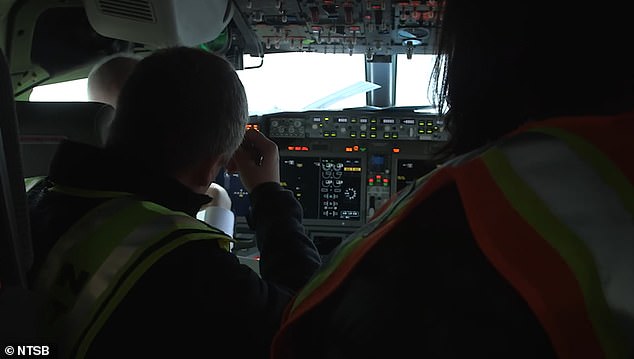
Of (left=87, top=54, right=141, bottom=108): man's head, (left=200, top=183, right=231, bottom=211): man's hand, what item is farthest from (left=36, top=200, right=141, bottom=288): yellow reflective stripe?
(left=200, top=183, right=231, bottom=211): man's hand

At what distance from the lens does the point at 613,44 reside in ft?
1.69

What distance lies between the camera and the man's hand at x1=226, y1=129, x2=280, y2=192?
1.51 meters

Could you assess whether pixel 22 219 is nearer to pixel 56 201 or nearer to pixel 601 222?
pixel 56 201

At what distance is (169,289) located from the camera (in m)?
1.06

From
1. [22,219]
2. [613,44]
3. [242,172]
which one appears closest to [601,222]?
[613,44]

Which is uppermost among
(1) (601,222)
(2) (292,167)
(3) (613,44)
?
(3) (613,44)

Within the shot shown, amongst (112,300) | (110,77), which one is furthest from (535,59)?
(110,77)

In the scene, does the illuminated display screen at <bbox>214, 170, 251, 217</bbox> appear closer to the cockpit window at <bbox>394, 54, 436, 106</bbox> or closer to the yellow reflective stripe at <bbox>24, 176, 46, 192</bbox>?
the cockpit window at <bbox>394, 54, 436, 106</bbox>

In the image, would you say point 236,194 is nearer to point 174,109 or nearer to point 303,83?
point 303,83

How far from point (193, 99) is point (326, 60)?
10.2ft

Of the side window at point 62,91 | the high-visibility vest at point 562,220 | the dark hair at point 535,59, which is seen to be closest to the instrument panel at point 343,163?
the side window at point 62,91

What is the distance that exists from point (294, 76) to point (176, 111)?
3055 mm

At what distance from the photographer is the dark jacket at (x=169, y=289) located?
3.48 feet

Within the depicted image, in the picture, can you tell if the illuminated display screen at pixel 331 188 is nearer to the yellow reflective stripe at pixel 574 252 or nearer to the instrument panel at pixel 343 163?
the instrument panel at pixel 343 163
